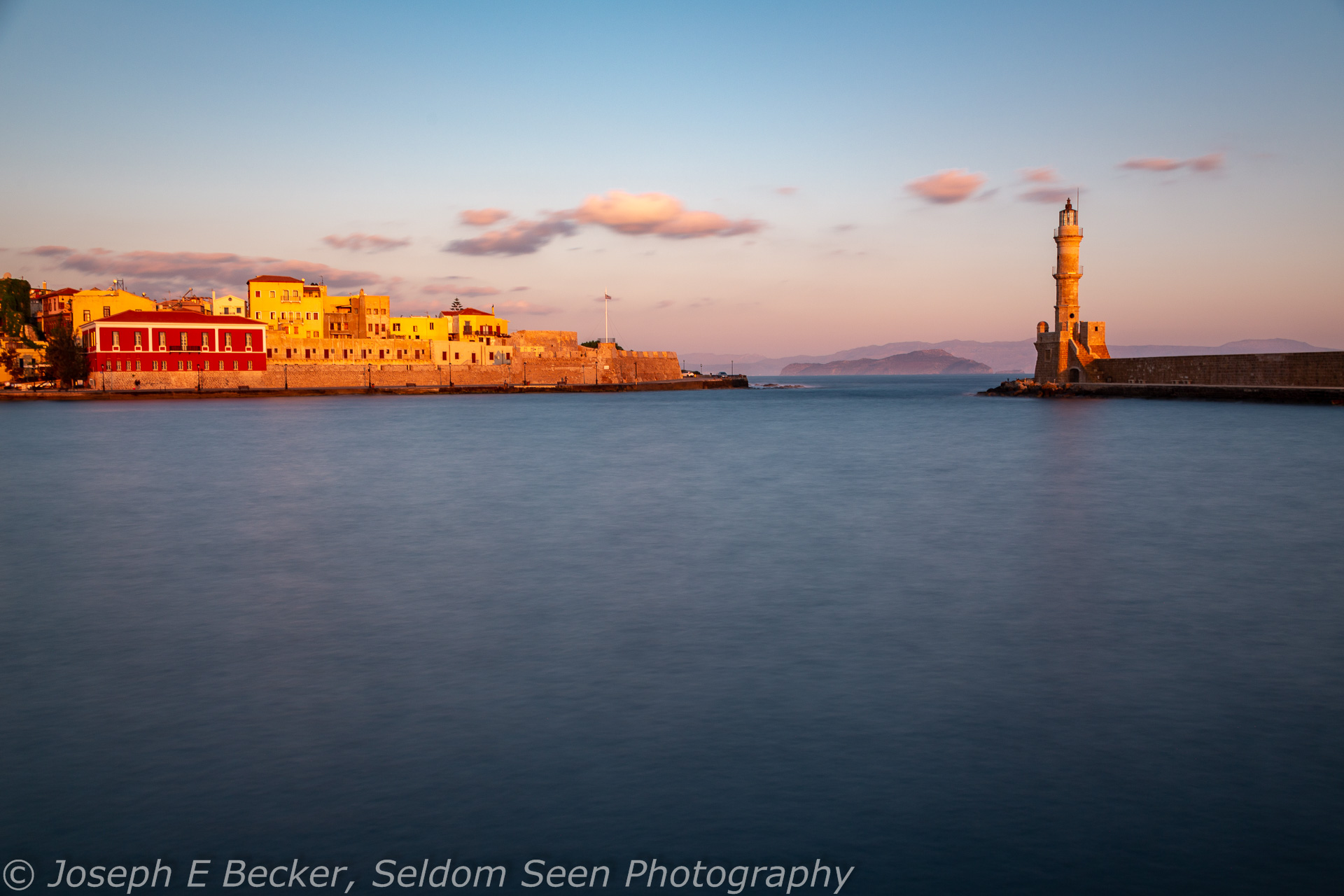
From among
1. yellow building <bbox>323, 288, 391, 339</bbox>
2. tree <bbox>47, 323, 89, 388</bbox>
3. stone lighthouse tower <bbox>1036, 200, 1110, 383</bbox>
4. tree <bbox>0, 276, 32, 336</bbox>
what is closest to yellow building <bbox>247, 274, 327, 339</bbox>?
yellow building <bbox>323, 288, 391, 339</bbox>

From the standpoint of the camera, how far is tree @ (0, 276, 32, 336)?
3125 inches

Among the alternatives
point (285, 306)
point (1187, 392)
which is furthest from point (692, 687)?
point (285, 306)

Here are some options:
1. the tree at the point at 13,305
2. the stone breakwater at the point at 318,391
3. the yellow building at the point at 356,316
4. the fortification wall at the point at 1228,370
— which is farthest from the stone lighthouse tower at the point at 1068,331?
the tree at the point at 13,305

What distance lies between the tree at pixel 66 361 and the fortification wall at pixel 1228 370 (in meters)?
73.6

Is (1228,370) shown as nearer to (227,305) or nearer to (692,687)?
(692,687)

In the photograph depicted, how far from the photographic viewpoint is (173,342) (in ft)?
227

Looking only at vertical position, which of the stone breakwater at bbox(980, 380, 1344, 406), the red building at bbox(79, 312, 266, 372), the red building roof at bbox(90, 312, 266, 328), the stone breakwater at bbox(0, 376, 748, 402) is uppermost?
the red building roof at bbox(90, 312, 266, 328)

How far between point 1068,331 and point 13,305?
285 feet

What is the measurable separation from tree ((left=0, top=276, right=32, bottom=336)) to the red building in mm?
A: 11033

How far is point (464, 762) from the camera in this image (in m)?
5.68

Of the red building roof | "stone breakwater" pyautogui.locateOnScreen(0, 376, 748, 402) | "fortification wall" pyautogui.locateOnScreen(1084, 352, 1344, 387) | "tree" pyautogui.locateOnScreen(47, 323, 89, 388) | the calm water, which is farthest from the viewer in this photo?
"tree" pyautogui.locateOnScreen(47, 323, 89, 388)

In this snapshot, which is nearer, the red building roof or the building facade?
the red building roof

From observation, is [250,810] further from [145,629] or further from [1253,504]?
[1253,504]

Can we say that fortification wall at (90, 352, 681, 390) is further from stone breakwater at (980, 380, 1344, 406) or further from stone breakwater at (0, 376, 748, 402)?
stone breakwater at (980, 380, 1344, 406)
